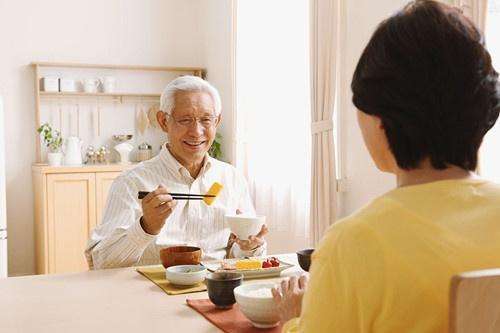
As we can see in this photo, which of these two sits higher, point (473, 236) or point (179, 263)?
point (473, 236)

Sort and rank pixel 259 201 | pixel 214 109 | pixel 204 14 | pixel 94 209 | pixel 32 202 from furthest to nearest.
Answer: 1. pixel 204 14
2. pixel 32 202
3. pixel 94 209
4. pixel 259 201
5. pixel 214 109

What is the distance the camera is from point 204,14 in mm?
5844

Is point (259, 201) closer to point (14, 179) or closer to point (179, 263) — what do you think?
point (14, 179)

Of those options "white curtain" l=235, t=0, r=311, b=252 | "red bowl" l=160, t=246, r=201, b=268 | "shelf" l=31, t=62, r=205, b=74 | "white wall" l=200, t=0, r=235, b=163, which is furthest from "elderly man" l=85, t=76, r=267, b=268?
"shelf" l=31, t=62, r=205, b=74

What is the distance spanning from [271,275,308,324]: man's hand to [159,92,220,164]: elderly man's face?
135 cm

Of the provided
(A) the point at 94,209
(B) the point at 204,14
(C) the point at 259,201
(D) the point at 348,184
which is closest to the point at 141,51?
(B) the point at 204,14

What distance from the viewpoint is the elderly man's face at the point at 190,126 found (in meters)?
2.67

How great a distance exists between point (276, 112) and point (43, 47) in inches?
89.7

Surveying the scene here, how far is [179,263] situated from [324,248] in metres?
1.19

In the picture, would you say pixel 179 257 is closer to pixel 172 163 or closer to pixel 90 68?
pixel 172 163

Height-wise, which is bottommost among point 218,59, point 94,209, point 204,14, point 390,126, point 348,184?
point 94,209

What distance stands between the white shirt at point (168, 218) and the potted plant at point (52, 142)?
8.93ft

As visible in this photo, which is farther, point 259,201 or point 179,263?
point 259,201

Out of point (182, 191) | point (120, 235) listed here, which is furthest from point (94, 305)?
point (182, 191)
